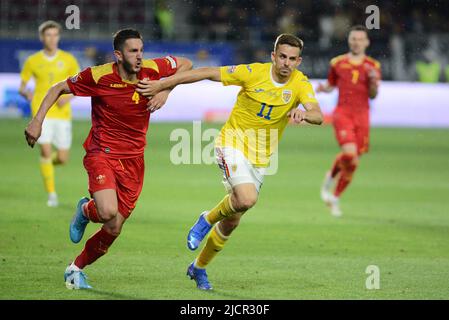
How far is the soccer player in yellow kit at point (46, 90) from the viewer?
43.7ft

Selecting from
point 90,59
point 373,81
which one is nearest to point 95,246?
point 373,81

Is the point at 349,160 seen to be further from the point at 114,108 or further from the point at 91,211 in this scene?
the point at 91,211

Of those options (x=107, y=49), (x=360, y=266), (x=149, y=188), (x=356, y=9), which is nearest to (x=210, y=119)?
(x=107, y=49)

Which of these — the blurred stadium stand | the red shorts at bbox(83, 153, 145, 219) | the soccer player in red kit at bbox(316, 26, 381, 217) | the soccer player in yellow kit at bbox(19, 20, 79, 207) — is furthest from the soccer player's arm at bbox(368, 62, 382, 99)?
the blurred stadium stand

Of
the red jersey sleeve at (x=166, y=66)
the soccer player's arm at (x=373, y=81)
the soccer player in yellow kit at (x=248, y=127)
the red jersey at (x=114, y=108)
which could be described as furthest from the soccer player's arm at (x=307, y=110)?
the soccer player's arm at (x=373, y=81)

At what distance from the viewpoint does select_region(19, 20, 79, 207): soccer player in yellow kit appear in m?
13.3

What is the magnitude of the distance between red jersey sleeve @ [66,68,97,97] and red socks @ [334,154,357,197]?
19.2 ft

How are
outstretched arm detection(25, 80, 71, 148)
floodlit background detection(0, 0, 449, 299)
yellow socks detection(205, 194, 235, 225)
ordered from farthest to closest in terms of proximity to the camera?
floodlit background detection(0, 0, 449, 299)
yellow socks detection(205, 194, 235, 225)
outstretched arm detection(25, 80, 71, 148)

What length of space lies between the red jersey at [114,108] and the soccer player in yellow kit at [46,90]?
5243 mm

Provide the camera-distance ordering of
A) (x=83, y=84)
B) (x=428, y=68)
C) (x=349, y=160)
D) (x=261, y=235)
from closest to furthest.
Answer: (x=83, y=84)
(x=261, y=235)
(x=349, y=160)
(x=428, y=68)

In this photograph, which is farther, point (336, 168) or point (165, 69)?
point (336, 168)

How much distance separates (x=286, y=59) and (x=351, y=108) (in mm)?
5339

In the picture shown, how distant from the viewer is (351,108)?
1341 cm

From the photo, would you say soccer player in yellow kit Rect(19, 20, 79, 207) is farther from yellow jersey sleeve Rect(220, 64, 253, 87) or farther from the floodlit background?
yellow jersey sleeve Rect(220, 64, 253, 87)
